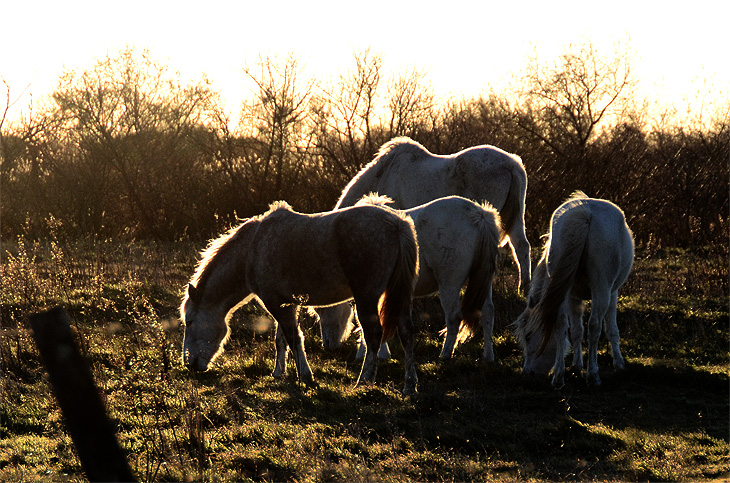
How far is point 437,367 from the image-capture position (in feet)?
26.7

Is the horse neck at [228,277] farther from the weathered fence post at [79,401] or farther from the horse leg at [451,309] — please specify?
the weathered fence post at [79,401]

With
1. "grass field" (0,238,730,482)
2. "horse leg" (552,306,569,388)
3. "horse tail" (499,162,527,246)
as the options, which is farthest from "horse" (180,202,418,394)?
"horse tail" (499,162,527,246)

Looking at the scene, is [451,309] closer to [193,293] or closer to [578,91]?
[193,293]

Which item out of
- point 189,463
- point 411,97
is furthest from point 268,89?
point 189,463

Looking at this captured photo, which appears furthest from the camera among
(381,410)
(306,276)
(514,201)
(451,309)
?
(514,201)

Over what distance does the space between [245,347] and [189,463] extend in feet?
13.7

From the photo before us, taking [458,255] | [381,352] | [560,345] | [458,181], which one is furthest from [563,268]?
[458,181]

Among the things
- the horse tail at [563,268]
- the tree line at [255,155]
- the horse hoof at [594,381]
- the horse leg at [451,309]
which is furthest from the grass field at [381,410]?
the tree line at [255,155]

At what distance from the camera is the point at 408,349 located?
7324 mm

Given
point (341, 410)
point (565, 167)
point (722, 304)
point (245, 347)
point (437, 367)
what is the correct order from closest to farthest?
point (341, 410)
point (437, 367)
point (245, 347)
point (722, 304)
point (565, 167)

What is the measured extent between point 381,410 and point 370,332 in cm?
99

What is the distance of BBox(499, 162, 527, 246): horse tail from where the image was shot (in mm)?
10383

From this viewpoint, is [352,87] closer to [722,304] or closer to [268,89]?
[268,89]

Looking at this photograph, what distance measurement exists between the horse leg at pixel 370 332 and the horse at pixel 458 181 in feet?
10.5
